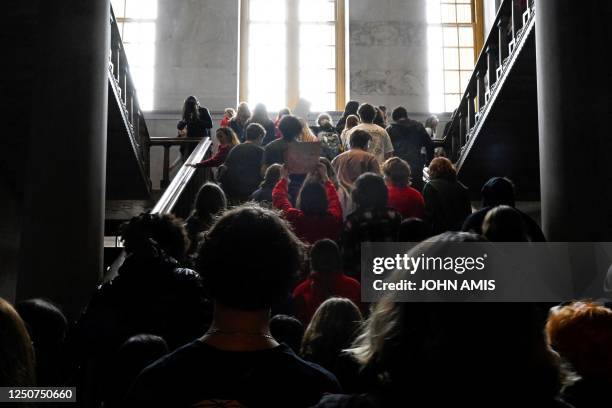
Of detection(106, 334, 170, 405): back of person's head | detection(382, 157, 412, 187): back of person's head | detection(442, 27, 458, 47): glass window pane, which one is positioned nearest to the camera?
detection(106, 334, 170, 405): back of person's head

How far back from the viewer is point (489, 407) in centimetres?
152

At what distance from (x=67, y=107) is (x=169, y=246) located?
315 centimetres

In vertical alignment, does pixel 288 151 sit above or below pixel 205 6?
below

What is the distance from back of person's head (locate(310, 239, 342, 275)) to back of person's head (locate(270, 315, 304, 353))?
2.96ft

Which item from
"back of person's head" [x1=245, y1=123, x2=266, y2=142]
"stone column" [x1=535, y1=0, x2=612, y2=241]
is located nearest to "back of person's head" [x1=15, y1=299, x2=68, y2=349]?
"stone column" [x1=535, y1=0, x2=612, y2=241]

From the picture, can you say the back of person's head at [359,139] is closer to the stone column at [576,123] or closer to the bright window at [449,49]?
the stone column at [576,123]

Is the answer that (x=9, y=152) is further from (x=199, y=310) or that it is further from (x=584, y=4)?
(x=199, y=310)

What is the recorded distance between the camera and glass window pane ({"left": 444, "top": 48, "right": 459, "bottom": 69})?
18031mm

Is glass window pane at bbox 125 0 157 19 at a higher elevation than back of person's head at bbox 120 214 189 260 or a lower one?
higher

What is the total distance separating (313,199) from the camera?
5.54 m

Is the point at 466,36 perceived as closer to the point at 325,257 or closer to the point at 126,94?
the point at 126,94

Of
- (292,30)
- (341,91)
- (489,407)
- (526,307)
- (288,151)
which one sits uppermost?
(292,30)

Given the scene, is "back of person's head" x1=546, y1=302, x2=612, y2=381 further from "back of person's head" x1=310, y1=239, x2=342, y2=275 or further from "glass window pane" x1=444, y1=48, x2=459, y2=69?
"glass window pane" x1=444, y1=48, x2=459, y2=69

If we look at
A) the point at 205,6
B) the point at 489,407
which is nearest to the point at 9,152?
the point at 205,6
